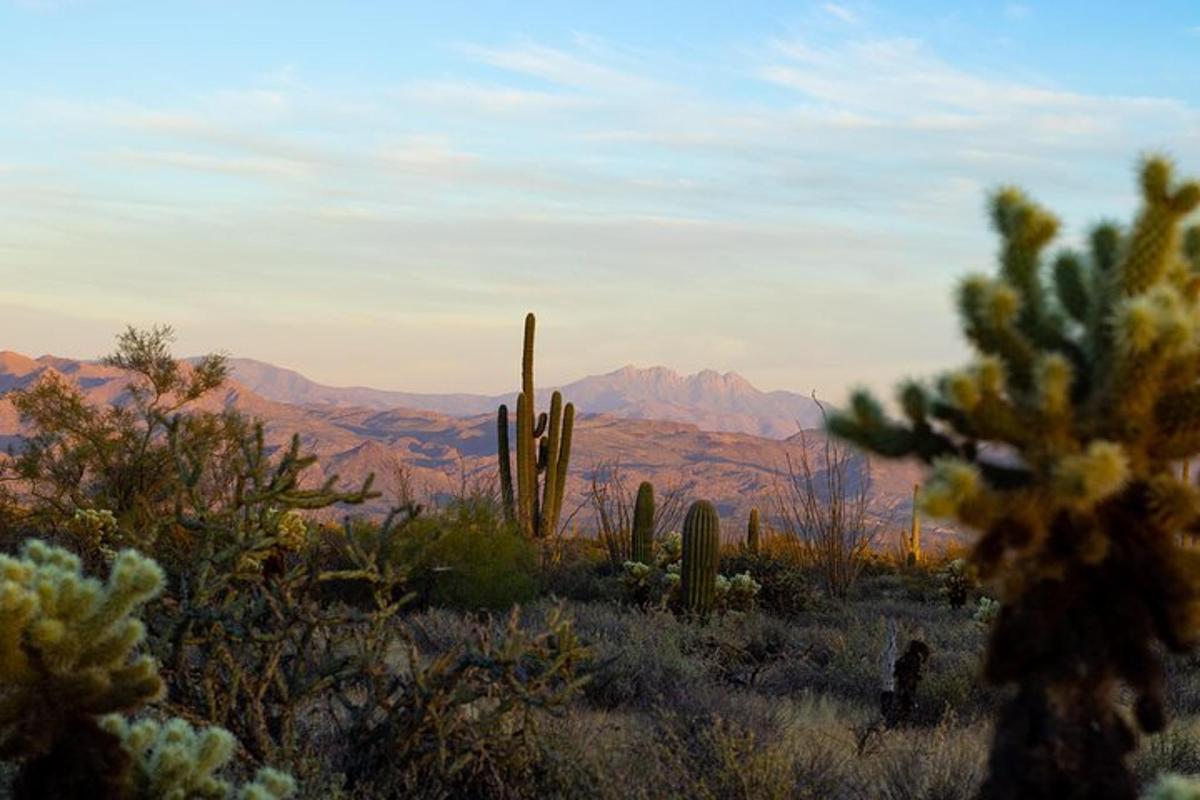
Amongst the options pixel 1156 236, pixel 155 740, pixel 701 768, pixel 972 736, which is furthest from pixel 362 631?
pixel 1156 236

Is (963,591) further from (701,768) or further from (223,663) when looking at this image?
(223,663)

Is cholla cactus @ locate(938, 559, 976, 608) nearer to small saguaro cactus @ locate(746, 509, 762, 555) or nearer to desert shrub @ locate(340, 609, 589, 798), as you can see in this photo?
small saguaro cactus @ locate(746, 509, 762, 555)

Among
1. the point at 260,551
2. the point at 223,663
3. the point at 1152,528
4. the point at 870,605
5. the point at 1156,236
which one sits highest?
the point at 1156,236

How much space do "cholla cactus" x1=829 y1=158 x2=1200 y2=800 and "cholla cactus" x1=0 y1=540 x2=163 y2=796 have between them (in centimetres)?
236

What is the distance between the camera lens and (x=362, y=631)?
6531 millimetres

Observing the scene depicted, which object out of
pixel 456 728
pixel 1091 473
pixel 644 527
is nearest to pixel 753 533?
pixel 644 527

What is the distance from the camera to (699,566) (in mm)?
13984

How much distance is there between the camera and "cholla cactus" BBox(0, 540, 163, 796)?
13.1ft

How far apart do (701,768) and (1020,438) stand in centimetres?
360

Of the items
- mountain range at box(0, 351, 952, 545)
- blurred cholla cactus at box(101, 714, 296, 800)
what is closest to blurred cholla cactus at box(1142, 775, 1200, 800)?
blurred cholla cactus at box(101, 714, 296, 800)

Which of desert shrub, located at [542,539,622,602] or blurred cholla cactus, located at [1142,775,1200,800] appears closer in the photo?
blurred cholla cactus, located at [1142,775,1200,800]

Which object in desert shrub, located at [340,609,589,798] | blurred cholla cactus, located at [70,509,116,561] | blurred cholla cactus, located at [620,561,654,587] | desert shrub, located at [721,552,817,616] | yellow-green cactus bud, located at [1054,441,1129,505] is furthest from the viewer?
desert shrub, located at [721,552,817,616]

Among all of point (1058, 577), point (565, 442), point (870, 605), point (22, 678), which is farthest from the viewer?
point (565, 442)

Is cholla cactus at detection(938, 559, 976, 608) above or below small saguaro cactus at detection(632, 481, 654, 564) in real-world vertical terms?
below
